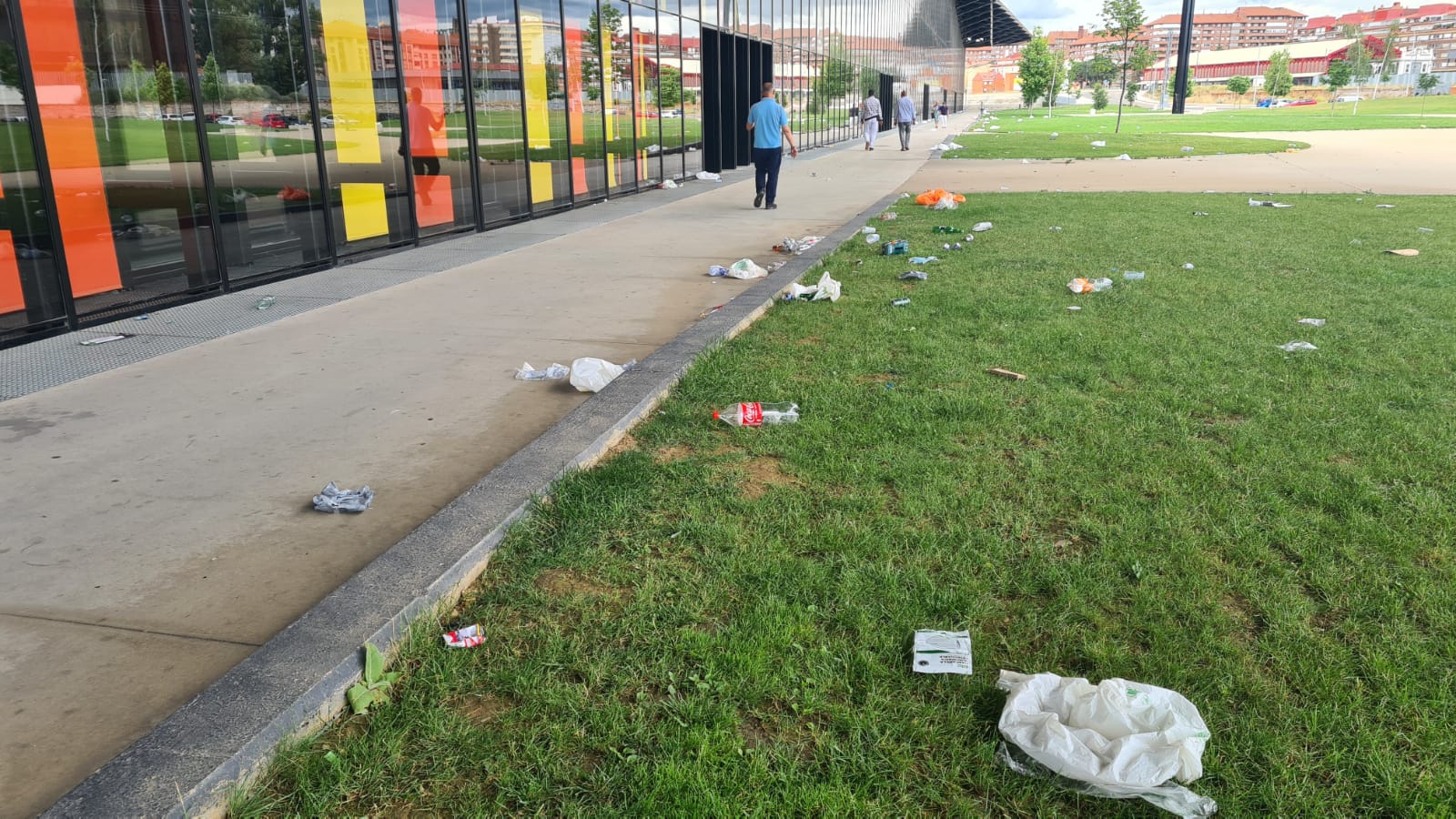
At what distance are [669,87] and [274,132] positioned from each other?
35.4 ft

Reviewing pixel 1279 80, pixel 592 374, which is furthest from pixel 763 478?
pixel 1279 80

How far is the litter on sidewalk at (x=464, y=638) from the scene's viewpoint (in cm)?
284

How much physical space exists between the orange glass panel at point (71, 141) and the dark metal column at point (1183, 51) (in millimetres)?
54059

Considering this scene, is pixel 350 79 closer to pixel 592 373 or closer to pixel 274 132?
pixel 274 132

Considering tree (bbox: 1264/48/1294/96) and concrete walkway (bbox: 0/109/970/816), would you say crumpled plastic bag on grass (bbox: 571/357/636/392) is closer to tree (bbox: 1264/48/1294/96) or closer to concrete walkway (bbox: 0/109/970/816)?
concrete walkway (bbox: 0/109/970/816)

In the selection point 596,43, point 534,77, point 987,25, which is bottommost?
point 534,77

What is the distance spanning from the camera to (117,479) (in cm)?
416

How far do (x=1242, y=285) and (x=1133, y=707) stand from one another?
254 inches

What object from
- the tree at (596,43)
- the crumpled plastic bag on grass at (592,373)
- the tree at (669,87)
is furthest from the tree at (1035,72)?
the crumpled plastic bag on grass at (592,373)

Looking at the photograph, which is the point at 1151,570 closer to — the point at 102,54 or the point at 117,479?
the point at 117,479

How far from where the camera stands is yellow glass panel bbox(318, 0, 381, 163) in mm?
9383

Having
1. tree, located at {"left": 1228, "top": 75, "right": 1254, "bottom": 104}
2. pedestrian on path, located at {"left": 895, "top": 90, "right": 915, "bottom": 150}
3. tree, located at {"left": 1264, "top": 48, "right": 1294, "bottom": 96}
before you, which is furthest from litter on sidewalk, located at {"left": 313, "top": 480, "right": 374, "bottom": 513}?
tree, located at {"left": 1228, "top": 75, "right": 1254, "bottom": 104}

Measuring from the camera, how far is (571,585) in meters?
3.20

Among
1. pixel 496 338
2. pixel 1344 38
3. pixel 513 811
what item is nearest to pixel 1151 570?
pixel 513 811
